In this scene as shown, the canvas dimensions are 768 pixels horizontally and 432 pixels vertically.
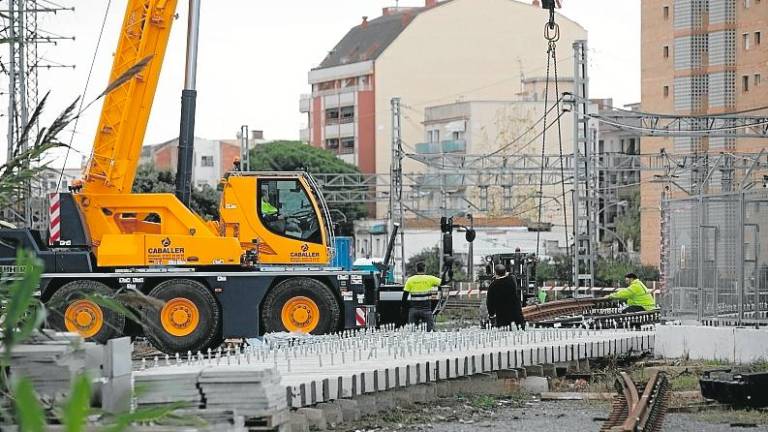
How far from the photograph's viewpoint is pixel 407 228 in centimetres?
9644

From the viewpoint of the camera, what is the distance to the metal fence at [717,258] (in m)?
22.6

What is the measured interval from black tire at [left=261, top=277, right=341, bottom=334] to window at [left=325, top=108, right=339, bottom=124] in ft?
288

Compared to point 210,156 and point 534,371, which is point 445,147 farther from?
point 534,371

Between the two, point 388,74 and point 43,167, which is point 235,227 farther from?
point 388,74

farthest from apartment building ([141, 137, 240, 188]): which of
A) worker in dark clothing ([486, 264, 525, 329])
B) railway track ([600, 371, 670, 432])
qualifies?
railway track ([600, 371, 670, 432])

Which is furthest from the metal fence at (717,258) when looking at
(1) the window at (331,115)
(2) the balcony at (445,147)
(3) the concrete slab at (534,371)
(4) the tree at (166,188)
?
(1) the window at (331,115)

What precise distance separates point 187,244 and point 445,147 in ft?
239

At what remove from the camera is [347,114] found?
365 feet

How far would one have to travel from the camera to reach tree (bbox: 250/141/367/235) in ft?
332

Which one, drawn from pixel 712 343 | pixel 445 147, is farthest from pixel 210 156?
pixel 712 343

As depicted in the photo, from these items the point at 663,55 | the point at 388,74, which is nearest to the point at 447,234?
the point at 663,55

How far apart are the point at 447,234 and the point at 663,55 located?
156 feet

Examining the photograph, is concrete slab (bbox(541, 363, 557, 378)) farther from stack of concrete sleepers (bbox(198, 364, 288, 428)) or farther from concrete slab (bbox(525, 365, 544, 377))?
stack of concrete sleepers (bbox(198, 364, 288, 428))

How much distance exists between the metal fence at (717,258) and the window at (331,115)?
87.3 meters
